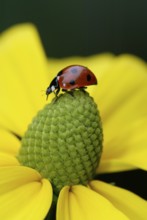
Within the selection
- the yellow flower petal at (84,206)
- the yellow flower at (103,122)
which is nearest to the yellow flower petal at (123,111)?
the yellow flower at (103,122)

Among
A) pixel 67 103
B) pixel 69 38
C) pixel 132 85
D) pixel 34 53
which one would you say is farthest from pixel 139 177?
pixel 69 38

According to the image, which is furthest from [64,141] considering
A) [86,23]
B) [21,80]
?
[86,23]

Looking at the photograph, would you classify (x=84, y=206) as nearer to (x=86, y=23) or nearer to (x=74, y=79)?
(x=74, y=79)

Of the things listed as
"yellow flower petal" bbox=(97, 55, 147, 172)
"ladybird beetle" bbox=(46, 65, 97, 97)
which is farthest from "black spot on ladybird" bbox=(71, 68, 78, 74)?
"yellow flower petal" bbox=(97, 55, 147, 172)

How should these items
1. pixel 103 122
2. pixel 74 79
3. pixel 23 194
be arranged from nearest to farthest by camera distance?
pixel 23 194 < pixel 74 79 < pixel 103 122

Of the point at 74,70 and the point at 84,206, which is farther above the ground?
the point at 74,70
